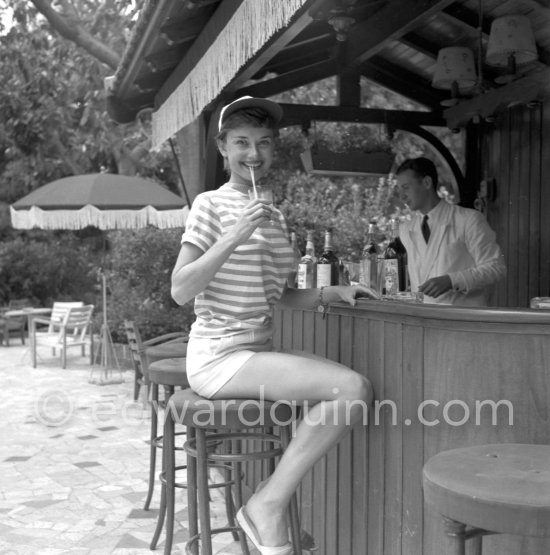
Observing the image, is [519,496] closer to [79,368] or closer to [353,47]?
[353,47]

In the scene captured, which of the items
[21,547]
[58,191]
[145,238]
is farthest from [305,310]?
[145,238]

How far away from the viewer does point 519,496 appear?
169 centimetres

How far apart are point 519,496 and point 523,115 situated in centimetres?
425

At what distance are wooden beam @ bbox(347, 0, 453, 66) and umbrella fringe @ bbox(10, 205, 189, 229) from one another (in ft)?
13.7

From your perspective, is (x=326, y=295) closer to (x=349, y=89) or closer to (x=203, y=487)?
(x=203, y=487)

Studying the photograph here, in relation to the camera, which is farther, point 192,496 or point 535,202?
point 535,202

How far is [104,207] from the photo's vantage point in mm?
8852

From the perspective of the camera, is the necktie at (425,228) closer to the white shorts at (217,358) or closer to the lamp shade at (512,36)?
the lamp shade at (512,36)

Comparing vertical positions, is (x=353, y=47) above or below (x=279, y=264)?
above

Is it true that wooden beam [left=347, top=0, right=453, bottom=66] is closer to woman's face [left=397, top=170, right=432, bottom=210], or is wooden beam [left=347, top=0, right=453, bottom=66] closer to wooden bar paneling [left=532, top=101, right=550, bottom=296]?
woman's face [left=397, top=170, right=432, bottom=210]

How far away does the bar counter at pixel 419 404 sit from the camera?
7.53 feet

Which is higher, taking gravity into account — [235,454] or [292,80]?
[292,80]

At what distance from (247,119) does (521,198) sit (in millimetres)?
3408

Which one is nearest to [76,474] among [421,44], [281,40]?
[281,40]
